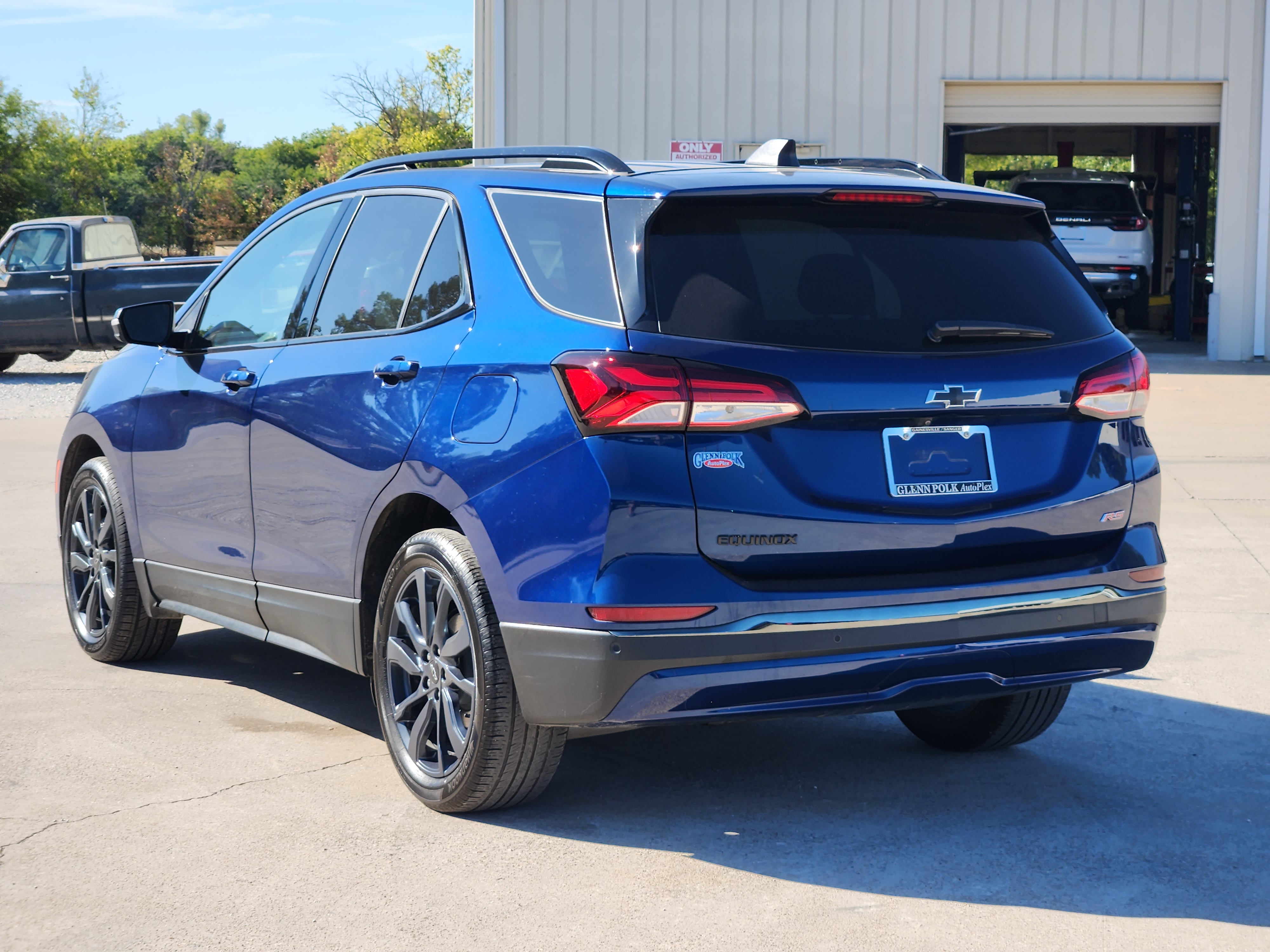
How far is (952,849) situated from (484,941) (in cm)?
127

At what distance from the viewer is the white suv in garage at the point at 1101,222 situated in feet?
77.2

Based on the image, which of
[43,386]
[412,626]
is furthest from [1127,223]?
[412,626]

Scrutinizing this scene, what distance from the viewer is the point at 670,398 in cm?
341

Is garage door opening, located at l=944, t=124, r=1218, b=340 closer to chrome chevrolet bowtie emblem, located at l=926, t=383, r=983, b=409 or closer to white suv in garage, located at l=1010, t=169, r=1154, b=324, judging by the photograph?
white suv in garage, located at l=1010, t=169, r=1154, b=324

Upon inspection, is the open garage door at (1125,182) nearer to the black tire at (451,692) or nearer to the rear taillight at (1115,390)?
the rear taillight at (1115,390)

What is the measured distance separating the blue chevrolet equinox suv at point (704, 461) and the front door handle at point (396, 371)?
1cm

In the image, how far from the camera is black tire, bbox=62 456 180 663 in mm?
A: 5645

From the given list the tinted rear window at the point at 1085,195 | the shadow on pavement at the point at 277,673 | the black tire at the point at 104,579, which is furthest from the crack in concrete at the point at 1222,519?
the tinted rear window at the point at 1085,195

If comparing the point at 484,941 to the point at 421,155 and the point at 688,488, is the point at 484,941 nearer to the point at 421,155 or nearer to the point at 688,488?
the point at 688,488

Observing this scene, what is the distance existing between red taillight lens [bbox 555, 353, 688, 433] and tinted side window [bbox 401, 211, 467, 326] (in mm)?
731

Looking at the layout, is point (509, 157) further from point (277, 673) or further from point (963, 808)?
point (277, 673)

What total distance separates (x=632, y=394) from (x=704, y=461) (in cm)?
22

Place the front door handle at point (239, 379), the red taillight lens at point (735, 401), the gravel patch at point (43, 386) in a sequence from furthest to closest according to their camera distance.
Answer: the gravel patch at point (43, 386) → the front door handle at point (239, 379) → the red taillight lens at point (735, 401)

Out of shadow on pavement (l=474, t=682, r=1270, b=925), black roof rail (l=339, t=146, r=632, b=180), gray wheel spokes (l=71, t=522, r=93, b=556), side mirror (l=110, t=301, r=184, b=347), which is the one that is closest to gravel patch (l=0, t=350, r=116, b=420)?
gray wheel spokes (l=71, t=522, r=93, b=556)
